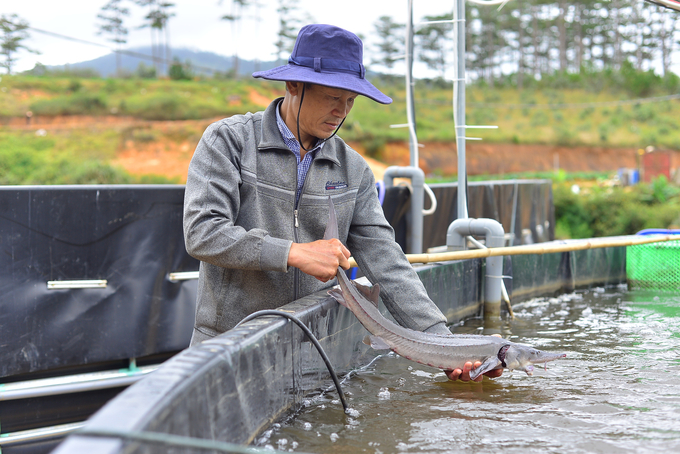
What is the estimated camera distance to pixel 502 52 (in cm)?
9544

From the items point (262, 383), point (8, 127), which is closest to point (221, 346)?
point (262, 383)

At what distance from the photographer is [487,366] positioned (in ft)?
10.8

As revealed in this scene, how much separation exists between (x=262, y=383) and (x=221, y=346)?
1.27ft

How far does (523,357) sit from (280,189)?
158 cm

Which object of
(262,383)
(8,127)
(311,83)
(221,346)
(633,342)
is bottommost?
(633,342)

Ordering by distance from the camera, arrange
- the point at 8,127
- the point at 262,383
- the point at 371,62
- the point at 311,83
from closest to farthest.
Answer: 1. the point at 262,383
2. the point at 311,83
3. the point at 8,127
4. the point at 371,62

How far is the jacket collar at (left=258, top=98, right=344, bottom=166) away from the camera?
3211mm

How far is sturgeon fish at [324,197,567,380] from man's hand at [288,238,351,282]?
40 centimetres

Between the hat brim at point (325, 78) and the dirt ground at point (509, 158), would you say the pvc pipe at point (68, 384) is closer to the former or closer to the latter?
the hat brim at point (325, 78)

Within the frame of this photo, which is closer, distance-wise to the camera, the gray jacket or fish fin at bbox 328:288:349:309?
the gray jacket

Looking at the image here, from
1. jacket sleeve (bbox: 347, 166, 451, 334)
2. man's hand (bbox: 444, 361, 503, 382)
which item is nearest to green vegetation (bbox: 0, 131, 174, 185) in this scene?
jacket sleeve (bbox: 347, 166, 451, 334)

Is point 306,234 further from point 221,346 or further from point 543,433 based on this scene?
point 543,433

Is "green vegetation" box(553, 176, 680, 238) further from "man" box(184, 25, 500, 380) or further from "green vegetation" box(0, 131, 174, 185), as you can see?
"green vegetation" box(0, 131, 174, 185)

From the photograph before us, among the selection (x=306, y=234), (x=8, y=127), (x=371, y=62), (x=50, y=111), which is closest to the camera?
(x=306, y=234)
